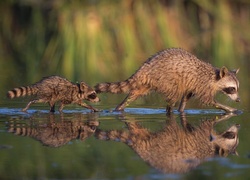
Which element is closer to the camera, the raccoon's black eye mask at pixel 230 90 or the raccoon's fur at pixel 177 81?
the raccoon's fur at pixel 177 81

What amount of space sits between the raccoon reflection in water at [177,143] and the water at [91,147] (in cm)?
5

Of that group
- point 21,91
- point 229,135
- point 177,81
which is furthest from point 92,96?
point 229,135

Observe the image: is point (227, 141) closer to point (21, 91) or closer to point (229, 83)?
point (229, 83)

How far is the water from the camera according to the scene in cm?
726

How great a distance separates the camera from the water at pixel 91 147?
7.26 m

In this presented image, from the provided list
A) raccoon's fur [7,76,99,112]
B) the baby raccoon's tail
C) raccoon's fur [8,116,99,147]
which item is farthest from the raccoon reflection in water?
raccoon's fur [7,76,99,112]

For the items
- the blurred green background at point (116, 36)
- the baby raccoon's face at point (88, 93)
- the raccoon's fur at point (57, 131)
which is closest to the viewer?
the raccoon's fur at point (57, 131)

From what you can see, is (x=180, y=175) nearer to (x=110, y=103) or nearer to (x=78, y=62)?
(x=110, y=103)

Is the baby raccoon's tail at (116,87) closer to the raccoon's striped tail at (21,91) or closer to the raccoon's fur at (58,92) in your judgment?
the raccoon's fur at (58,92)

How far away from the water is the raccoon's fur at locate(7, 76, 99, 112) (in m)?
0.50

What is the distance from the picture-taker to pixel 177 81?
41.6ft

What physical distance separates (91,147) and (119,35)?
12670 millimetres

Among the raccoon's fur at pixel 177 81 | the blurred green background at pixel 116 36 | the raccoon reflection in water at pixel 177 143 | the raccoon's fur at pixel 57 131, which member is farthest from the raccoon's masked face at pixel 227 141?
the blurred green background at pixel 116 36

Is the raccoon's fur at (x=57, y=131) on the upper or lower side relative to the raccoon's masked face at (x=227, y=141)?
upper
